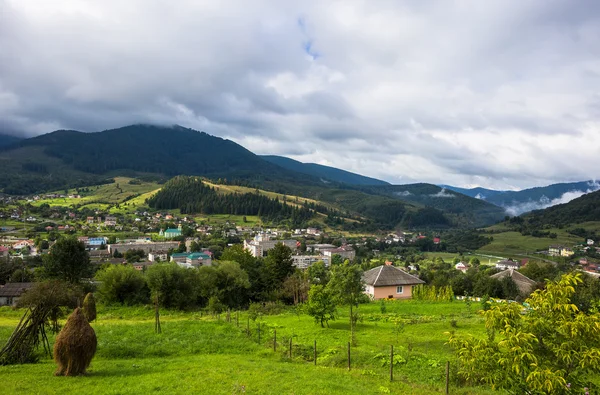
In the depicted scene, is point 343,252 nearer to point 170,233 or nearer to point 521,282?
point 170,233

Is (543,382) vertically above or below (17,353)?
above

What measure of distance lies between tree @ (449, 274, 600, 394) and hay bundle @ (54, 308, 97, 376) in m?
12.0

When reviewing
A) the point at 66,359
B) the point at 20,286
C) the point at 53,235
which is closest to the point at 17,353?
the point at 66,359

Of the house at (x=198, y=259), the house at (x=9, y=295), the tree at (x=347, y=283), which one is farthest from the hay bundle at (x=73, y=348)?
the house at (x=198, y=259)

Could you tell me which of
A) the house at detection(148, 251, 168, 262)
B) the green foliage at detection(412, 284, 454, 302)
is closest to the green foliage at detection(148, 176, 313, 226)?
the house at detection(148, 251, 168, 262)

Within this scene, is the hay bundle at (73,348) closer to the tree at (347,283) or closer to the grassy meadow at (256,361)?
the grassy meadow at (256,361)

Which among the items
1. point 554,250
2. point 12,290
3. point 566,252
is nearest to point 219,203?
point 12,290

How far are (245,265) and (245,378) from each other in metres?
35.9

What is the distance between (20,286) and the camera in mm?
52562

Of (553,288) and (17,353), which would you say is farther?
(17,353)

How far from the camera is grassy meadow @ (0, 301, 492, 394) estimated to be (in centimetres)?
1158

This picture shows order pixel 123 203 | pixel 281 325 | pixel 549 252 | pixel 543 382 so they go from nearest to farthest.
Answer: pixel 543 382
pixel 281 325
pixel 549 252
pixel 123 203

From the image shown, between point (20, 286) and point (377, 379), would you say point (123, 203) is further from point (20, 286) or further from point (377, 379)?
point (377, 379)

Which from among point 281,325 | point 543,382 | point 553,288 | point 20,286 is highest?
point 553,288
